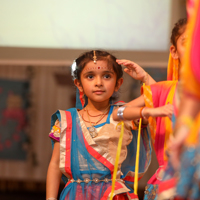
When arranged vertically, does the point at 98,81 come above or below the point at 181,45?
below

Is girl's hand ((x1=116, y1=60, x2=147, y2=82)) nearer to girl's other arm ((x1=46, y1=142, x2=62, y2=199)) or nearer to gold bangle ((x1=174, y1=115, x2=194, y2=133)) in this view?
girl's other arm ((x1=46, y1=142, x2=62, y2=199))

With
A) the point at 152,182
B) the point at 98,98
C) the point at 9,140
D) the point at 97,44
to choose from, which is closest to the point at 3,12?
the point at 97,44

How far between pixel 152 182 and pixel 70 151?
0.47 meters

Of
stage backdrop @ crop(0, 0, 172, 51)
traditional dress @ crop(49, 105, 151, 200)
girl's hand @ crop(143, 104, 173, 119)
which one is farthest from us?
stage backdrop @ crop(0, 0, 172, 51)

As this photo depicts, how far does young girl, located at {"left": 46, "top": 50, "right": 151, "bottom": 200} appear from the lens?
161cm

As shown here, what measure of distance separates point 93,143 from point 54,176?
280 mm

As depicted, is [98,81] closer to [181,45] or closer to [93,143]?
[93,143]

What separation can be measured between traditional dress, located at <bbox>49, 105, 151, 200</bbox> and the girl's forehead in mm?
265

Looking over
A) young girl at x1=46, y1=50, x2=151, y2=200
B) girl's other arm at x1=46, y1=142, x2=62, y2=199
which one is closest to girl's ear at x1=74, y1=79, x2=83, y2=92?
young girl at x1=46, y1=50, x2=151, y2=200

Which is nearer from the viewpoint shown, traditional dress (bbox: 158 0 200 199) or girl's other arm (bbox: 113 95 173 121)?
traditional dress (bbox: 158 0 200 199)

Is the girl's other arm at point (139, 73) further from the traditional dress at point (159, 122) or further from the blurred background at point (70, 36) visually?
the blurred background at point (70, 36)

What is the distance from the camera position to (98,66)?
5.69ft

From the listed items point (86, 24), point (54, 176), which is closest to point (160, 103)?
point (54, 176)

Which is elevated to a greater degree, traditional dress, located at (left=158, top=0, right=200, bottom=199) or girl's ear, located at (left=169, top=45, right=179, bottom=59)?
girl's ear, located at (left=169, top=45, right=179, bottom=59)
